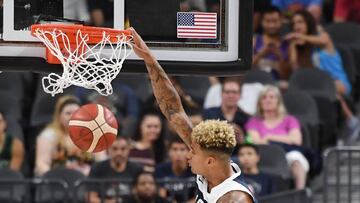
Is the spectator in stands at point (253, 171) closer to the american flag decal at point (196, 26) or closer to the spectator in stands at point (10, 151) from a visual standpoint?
the spectator in stands at point (10, 151)

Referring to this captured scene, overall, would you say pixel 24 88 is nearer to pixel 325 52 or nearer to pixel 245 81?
pixel 245 81

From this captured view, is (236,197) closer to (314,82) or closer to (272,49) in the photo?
(314,82)

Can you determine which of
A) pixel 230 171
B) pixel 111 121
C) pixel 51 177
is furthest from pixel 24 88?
pixel 230 171

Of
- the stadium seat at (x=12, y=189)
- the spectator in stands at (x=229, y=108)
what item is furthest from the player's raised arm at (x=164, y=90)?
the spectator in stands at (x=229, y=108)

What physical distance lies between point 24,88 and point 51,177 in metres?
2.20

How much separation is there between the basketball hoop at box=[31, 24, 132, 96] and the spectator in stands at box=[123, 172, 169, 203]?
3289mm

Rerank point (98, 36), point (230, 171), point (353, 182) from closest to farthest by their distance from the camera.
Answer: point (230, 171) < point (98, 36) < point (353, 182)

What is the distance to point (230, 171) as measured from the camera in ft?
23.8

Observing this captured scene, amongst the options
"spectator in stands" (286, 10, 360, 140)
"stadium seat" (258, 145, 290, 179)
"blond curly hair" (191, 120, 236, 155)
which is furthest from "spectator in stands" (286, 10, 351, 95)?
"blond curly hair" (191, 120, 236, 155)

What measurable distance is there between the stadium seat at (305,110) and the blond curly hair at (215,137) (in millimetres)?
5607

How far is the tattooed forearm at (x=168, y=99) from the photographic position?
7.68 meters

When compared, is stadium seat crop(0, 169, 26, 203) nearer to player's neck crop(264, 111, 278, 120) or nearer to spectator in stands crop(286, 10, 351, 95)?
player's neck crop(264, 111, 278, 120)

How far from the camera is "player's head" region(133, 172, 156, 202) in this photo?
432 inches

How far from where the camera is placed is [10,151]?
11.9 metres
